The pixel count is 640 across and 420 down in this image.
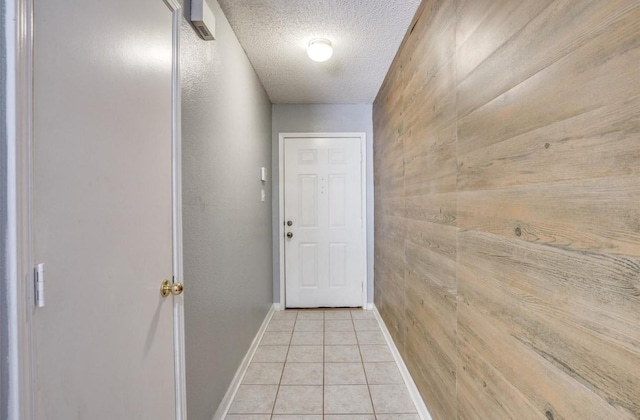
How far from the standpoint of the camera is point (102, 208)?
2.54ft

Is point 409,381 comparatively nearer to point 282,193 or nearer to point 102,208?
point 102,208

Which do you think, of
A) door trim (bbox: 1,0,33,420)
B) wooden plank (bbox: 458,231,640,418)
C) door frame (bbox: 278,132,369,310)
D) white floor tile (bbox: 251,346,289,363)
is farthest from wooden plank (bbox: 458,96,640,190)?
door frame (bbox: 278,132,369,310)

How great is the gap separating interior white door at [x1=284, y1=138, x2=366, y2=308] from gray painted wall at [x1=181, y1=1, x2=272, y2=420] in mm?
813

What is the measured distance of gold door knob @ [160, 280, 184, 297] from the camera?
41.9 inches

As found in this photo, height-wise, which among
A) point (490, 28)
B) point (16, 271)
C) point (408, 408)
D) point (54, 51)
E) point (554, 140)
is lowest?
point (408, 408)

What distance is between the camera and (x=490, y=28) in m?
1.03

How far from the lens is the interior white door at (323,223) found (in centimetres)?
339

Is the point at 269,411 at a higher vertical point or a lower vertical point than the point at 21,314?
lower

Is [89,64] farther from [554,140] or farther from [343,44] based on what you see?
[343,44]

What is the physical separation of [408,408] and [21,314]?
6.22ft

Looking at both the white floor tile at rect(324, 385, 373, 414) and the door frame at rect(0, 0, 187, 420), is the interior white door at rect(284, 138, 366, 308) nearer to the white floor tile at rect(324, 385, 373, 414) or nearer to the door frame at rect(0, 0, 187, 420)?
the white floor tile at rect(324, 385, 373, 414)

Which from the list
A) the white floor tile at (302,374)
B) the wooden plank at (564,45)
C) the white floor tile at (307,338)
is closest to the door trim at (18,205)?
the wooden plank at (564,45)

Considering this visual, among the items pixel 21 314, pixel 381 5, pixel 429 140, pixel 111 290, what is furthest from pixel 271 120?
pixel 21 314

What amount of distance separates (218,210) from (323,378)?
1.37 meters
